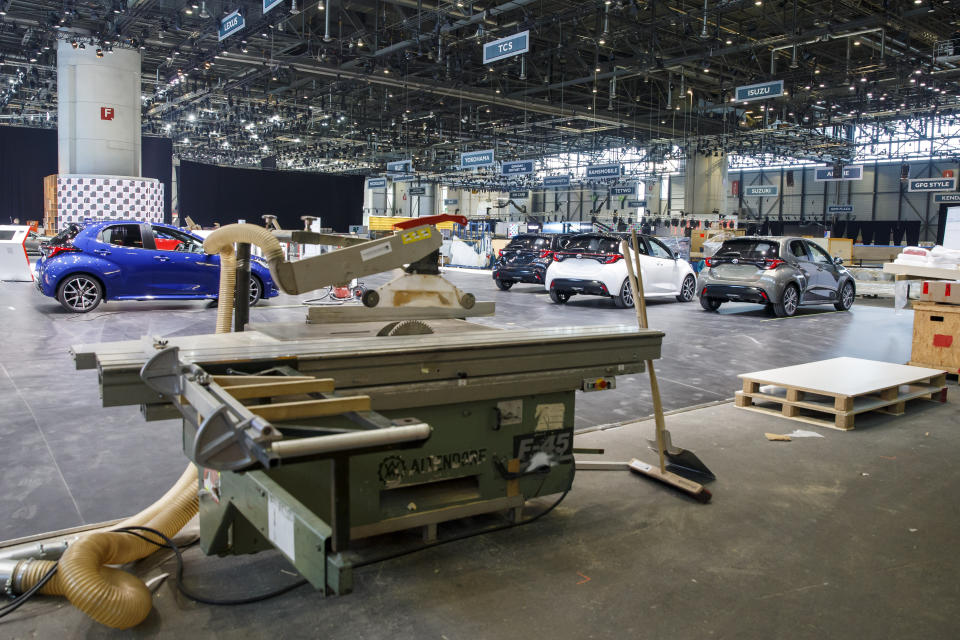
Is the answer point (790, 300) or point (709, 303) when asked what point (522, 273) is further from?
point (790, 300)

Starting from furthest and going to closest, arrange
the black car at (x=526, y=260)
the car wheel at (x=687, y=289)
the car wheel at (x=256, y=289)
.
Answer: the black car at (x=526, y=260) < the car wheel at (x=687, y=289) < the car wheel at (x=256, y=289)

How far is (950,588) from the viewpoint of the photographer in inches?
113

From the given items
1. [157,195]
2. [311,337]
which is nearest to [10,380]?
[311,337]

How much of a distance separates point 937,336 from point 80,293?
37.0ft

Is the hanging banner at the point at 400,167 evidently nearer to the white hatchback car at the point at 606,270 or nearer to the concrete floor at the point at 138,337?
the concrete floor at the point at 138,337

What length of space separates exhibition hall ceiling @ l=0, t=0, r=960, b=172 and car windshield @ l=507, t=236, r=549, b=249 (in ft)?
15.6

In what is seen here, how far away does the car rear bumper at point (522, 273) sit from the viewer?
16094 mm

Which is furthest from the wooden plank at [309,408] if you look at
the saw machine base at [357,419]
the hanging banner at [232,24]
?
the hanging banner at [232,24]

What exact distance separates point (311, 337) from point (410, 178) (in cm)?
3167

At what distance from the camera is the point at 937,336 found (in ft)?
23.3

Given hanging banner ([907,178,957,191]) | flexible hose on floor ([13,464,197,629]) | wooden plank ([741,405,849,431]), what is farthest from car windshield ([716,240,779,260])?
hanging banner ([907,178,957,191])

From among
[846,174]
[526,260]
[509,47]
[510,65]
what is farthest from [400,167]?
[846,174]

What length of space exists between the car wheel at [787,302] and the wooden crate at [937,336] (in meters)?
5.01

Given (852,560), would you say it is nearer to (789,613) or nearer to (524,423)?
(789,613)
